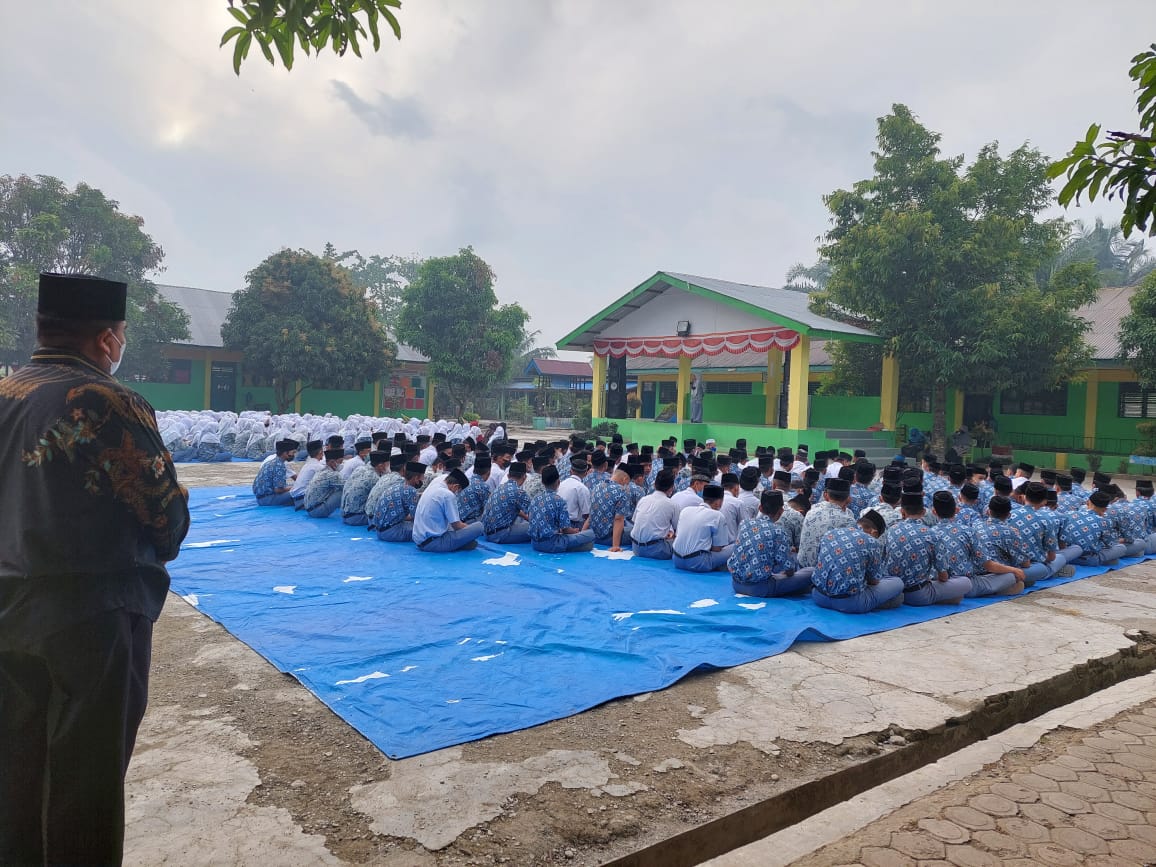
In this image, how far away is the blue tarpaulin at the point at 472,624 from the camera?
3965mm

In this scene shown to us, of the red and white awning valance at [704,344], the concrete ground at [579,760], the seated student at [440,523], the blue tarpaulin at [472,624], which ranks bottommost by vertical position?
the concrete ground at [579,760]

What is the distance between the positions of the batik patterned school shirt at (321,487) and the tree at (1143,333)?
49.7 feet

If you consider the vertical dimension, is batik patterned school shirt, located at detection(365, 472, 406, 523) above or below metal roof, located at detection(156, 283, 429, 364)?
below

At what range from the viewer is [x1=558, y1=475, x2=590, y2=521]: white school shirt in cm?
827

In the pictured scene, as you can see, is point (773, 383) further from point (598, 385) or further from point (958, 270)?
point (958, 270)

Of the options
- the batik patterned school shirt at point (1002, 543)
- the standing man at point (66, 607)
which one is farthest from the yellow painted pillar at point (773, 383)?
the standing man at point (66, 607)

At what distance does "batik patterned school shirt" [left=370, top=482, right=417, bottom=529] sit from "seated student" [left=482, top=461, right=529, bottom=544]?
31.8 inches

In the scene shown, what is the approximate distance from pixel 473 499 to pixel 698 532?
2.84 m

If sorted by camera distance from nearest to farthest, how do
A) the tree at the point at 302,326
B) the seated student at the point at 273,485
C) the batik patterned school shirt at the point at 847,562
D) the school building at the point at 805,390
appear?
the batik patterned school shirt at the point at 847,562 → the seated student at the point at 273,485 → the school building at the point at 805,390 → the tree at the point at 302,326

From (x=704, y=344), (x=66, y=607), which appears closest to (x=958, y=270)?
(x=704, y=344)

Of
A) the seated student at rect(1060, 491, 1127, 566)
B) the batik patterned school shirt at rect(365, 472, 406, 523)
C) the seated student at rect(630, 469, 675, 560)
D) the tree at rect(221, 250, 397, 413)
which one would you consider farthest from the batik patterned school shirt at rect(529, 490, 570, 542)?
the tree at rect(221, 250, 397, 413)

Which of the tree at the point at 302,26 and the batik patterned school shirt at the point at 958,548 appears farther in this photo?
the batik patterned school shirt at the point at 958,548

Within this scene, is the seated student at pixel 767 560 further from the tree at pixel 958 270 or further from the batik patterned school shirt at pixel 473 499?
the tree at pixel 958 270

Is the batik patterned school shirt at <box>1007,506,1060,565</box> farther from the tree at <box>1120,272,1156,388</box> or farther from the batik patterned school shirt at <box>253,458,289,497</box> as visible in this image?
the tree at <box>1120,272,1156,388</box>
